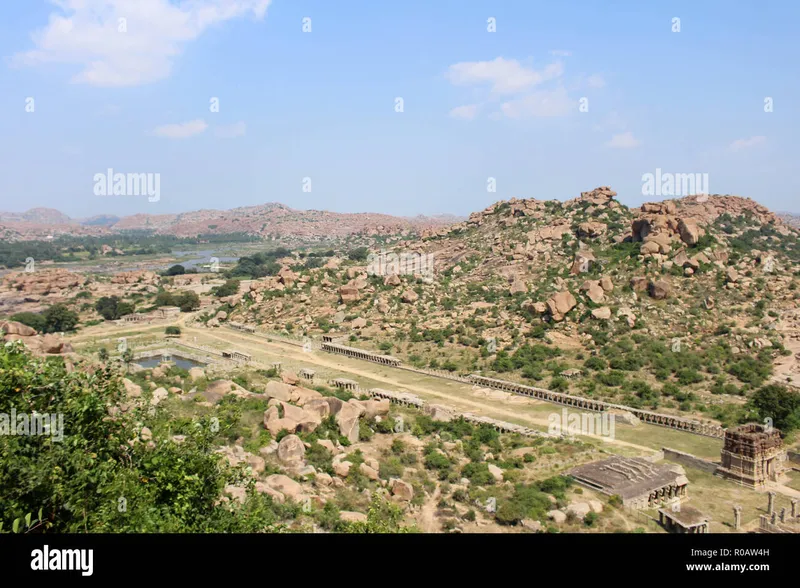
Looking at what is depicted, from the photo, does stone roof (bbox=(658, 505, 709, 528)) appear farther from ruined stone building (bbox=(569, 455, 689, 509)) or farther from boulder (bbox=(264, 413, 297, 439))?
boulder (bbox=(264, 413, 297, 439))

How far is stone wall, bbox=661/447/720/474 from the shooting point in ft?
72.6

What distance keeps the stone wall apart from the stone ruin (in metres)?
0.44

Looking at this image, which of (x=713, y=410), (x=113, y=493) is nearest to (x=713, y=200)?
(x=713, y=410)

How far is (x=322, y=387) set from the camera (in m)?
31.3

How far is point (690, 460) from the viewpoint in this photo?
74.4 feet

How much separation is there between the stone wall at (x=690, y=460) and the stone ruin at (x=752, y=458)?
439mm

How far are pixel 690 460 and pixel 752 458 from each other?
2414 millimetres

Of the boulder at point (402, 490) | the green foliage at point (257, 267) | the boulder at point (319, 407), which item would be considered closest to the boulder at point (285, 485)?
the boulder at point (402, 490)

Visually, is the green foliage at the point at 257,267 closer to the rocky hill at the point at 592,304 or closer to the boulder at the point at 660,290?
the rocky hill at the point at 592,304

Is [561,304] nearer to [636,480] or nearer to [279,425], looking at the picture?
[636,480]

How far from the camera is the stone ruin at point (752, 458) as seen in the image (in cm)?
2064

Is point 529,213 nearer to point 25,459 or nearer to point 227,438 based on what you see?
point 227,438

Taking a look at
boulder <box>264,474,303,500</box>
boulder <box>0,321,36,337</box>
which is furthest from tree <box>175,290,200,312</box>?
boulder <box>264,474,303,500</box>

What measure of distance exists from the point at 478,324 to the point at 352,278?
17.7 metres
